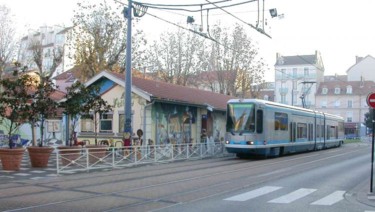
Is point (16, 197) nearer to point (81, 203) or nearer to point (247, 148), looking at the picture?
point (81, 203)

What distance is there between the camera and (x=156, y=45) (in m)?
51.8

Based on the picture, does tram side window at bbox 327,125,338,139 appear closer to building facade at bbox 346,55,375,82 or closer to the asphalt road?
the asphalt road

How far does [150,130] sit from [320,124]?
53.3 ft

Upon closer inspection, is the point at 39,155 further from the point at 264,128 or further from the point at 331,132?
the point at 331,132

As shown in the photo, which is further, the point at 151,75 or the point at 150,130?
the point at 151,75

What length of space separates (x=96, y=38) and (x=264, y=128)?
20776 mm

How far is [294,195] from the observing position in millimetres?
12477

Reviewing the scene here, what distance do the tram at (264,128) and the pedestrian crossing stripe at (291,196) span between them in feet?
38.2

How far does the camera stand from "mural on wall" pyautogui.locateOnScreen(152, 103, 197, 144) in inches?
1108

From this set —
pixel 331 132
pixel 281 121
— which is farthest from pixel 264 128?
pixel 331 132

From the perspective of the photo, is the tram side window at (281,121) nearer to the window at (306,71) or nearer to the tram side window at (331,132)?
the tram side window at (331,132)

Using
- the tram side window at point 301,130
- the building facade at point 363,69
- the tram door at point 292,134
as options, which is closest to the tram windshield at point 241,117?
the tram door at point 292,134

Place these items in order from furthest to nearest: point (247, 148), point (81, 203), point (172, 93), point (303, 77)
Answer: point (303, 77) < point (172, 93) < point (247, 148) < point (81, 203)

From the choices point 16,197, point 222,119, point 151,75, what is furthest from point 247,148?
point 151,75
